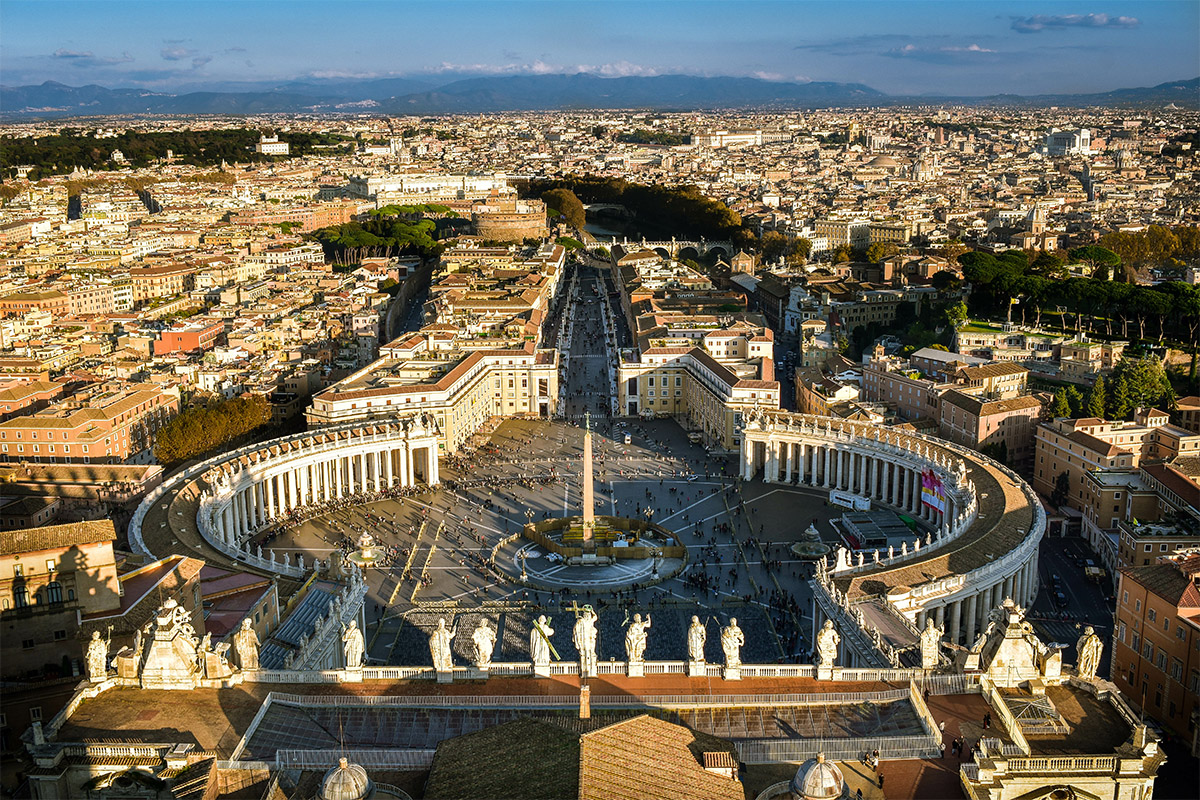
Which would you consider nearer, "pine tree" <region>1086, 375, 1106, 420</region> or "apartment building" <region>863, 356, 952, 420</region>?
"pine tree" <region>1086, 375, 1106, 420</region>

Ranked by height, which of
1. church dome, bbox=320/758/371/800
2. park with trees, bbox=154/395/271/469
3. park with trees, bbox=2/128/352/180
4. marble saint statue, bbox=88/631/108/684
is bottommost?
park with trees, bbox=154/395/271/469

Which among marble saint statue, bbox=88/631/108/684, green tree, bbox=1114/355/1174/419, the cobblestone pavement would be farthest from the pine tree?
marble saint statue, bbox=88/631/108/684

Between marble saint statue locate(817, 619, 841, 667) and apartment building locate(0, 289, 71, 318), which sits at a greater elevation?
marble saint statue locate(817, 619, 841, 667)

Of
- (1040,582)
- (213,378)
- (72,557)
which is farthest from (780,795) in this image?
(213,378)

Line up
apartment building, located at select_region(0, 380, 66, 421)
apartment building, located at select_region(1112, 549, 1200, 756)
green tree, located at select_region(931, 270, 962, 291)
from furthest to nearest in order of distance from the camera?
green tree, located at select_region(931, 270, 962, 291) < apartment building, located at select_region(0, 380, 66, 421) < apartment building, located at select_region(1112, 549, 1200, 756)

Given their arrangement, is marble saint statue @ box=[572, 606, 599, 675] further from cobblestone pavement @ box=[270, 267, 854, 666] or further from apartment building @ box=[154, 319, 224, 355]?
apartment building @ box=[154, 319, 224, 355]

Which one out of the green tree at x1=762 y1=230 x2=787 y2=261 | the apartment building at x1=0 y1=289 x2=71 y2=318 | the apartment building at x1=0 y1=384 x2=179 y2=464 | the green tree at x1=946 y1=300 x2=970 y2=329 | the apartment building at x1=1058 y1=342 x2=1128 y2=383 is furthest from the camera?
the green tree at x1=762 y1=230 x2=787 y2=261

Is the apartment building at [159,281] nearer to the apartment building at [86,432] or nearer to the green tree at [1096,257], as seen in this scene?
the apartment building at [86,432]
